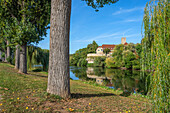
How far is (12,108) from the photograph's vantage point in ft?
9.75

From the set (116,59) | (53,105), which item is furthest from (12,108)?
(116,59)

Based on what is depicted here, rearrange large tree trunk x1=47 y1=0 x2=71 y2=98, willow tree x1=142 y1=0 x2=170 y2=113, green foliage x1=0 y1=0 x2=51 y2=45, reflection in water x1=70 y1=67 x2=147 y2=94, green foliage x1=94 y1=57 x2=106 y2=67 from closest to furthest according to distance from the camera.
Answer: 1. willow tree x1=142 y1=0 x2=170 y2=113
2. large tree trunk x1=47 y1=0 x2=71 y2=98
3. green foliage x1=0 y1=0 x2=51 y2=45
4. reflection in water x1=70 y1=67 x2=147 y2=94
5. green foliage x1=94 y1=57 x2=106 y2=67

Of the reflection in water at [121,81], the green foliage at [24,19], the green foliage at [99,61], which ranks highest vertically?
the green foliage at [24,19]

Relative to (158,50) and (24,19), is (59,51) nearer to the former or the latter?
(158,50)

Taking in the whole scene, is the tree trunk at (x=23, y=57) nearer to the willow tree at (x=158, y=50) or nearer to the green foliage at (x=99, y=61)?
the willow tree at (x=158, y=50)

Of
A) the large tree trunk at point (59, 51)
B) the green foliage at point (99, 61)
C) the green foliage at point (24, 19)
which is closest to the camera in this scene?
the large tree trunk at point (59, 51)

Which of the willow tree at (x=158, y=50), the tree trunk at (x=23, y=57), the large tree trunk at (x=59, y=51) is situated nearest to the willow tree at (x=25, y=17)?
the tree trunk at (x=23, y=57)

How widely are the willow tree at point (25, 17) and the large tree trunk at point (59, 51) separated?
6129 millimetres

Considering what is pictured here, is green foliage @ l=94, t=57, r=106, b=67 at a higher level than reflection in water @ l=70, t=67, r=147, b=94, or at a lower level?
higher

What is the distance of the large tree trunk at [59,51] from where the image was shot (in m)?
4.09

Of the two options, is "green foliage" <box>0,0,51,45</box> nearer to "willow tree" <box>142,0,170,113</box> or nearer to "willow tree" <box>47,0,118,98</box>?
"willow tree" <box>47,0,118,98</box>

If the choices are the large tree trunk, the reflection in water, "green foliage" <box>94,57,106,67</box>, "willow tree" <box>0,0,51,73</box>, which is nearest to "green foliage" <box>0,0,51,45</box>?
"willow tree" <box>0,0,51,73</box>

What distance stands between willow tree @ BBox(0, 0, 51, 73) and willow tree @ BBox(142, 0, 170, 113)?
8.55 meters

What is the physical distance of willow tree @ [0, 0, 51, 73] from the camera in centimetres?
936
